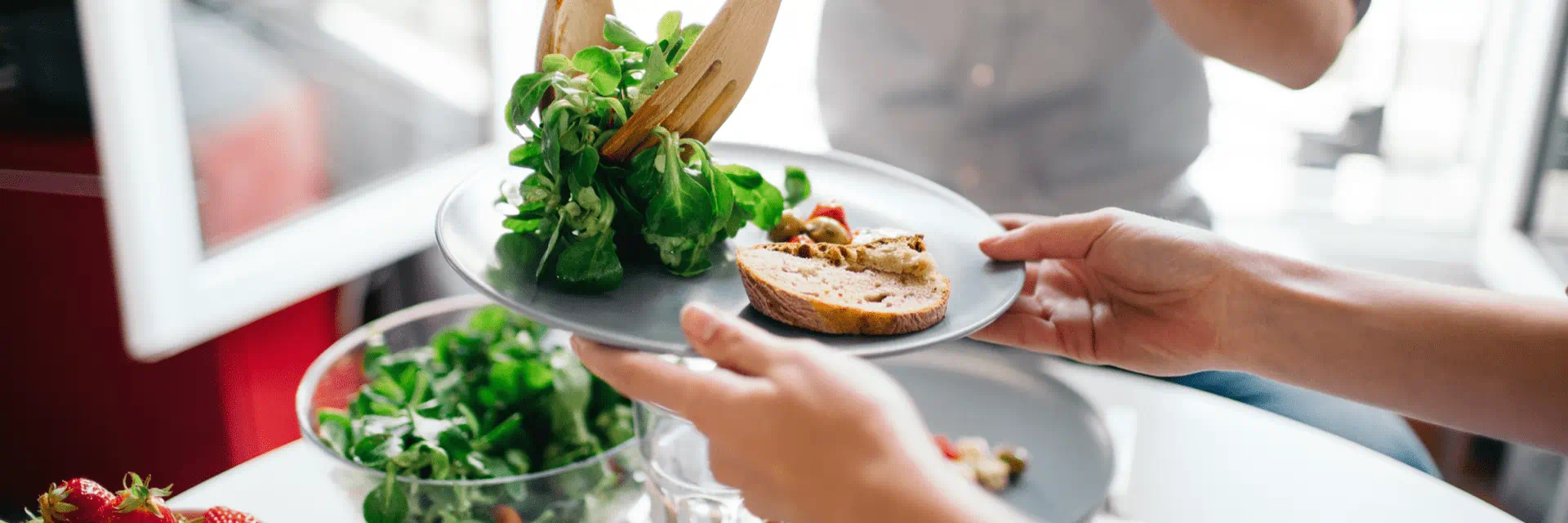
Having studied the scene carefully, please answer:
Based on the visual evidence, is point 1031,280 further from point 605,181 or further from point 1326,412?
point 605,181

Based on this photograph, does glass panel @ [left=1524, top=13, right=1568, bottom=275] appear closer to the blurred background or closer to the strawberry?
the blurred background

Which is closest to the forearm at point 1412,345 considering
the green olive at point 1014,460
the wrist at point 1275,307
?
the wrist at point 1275,307

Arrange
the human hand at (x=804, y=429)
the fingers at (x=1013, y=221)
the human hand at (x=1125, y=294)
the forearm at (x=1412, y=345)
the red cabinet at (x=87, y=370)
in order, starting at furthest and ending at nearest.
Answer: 1. the red cabinet at (x=87, y=370)
2. the fingers at (x=1013, y=221)
3. the human hand at (x=1125, y=294)
4. the forearm at (x=1412, y=345)
5. the human hand at (x=804, y=429)

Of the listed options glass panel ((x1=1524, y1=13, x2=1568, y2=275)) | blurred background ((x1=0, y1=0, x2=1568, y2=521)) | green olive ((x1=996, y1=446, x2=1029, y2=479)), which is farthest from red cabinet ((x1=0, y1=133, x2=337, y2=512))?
glass panel ((x1=1524, y1=13, x2=1568, y2=275))

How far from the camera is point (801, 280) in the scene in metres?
0.94

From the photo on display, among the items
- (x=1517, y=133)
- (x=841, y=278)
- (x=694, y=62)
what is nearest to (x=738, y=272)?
(x=841, y=278)

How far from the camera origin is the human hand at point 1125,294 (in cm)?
119

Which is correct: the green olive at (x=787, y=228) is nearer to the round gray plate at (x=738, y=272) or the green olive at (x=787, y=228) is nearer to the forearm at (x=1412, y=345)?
the round gray plate at (x=738, y=272)

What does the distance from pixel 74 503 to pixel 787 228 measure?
2.10 feet

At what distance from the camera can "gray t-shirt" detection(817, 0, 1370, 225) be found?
1.68m

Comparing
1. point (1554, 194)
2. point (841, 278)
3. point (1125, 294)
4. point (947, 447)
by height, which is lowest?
point (1554, 194)

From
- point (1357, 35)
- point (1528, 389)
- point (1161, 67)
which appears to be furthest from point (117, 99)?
point (1357, 35)

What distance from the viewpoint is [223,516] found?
87 cm

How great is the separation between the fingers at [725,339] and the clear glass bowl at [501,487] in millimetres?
196
